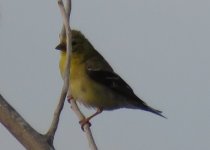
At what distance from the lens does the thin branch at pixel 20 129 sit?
114 inches

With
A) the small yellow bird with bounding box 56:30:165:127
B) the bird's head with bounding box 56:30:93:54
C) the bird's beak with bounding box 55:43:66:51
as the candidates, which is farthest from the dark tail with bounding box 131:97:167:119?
the bird's beak with bounding box 55:43:66:51

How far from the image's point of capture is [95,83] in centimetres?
753

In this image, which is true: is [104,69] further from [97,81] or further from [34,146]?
[34,146]

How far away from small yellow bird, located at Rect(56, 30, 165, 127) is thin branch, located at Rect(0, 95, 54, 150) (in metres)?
3.90

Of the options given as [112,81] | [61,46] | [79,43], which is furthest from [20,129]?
[112,81]

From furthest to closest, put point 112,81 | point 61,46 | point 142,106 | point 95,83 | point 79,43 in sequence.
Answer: point 142,106 → point 112,81 → point 95,83 → point 79,43 → point 61,46

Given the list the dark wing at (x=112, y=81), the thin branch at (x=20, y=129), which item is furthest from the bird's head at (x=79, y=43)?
the thin branch at (x=20, y=129)

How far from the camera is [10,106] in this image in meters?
3.00

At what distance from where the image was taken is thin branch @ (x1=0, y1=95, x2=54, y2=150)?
289 cm

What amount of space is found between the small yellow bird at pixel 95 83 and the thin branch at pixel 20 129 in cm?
390

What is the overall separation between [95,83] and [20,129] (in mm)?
4630

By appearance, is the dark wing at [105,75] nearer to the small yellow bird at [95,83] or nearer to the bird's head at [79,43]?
the small yellow bird at [95,83]

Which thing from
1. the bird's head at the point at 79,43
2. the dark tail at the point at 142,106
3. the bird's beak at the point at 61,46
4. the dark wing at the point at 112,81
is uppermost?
the bird's beak at the point at 61,46

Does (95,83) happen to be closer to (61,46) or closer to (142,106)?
(142,106)
